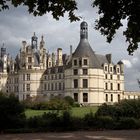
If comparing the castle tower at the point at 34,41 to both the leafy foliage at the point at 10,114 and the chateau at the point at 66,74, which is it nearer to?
the chateau at the point at 66,74

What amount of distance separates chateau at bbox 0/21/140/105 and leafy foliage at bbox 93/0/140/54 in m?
54.9

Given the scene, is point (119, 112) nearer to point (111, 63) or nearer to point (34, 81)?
point (111, 63)

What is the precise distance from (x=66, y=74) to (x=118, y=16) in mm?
57613

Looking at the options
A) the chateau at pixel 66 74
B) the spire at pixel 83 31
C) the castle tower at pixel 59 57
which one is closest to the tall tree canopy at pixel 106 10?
the chateau at pixel 66 74

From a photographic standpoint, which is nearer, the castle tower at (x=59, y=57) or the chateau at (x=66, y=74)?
the chateau at (x=66, y=74)

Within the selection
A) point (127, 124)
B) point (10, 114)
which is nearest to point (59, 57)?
point (10, 114)

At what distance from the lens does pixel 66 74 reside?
65.4 meters

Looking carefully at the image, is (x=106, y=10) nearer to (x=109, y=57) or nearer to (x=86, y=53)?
(x=86, y=53)

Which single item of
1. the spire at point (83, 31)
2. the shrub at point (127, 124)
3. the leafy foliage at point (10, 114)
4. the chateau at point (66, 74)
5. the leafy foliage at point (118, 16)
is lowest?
the shrub at point (127, 124)

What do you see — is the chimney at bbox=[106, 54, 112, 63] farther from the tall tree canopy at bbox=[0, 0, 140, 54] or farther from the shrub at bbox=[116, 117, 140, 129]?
the tall tree canopy at bbox=[0, 0, 140, 54]

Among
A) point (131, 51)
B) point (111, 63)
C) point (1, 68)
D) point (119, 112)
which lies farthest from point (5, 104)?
point (1, 68)

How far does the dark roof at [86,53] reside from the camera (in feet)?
210

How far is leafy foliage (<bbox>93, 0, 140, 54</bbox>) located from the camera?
25.1 feet

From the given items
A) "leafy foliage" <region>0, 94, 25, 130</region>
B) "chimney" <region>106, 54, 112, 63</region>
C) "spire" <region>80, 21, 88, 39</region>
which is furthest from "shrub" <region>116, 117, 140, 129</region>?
"chimney" <region>106, 54, 112, 63</region>
